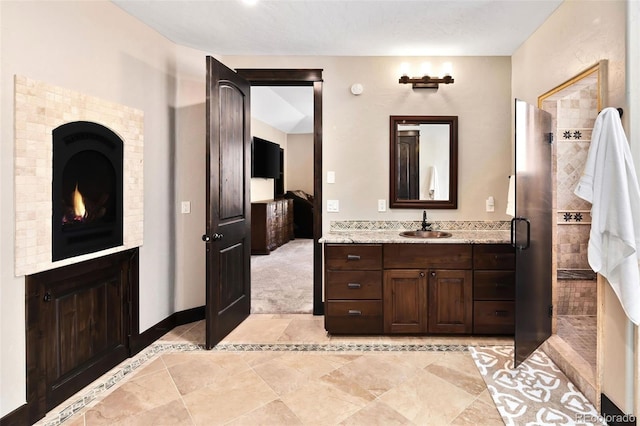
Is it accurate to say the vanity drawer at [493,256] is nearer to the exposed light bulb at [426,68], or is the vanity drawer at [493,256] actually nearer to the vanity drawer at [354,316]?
the vanity drawer at [354,316]

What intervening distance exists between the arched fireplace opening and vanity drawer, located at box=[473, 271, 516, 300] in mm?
2945

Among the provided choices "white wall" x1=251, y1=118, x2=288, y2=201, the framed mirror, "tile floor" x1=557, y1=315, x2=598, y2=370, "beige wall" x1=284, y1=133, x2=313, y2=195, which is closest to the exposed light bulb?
the framed mirror

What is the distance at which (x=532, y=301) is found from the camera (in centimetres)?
236

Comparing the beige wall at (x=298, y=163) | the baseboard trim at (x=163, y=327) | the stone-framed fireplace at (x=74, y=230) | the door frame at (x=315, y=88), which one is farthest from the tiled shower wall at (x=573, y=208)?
the beige wall at (x=298, y=163)

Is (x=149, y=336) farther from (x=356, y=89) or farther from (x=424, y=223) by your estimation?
(x=356, y=89)

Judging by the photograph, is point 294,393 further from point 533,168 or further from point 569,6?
point 569,6

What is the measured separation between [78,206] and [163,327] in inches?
54.4

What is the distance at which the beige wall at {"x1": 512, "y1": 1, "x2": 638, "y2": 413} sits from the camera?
181cm

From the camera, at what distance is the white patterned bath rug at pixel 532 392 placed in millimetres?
1883

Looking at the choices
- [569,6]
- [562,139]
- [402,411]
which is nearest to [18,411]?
[402,411]

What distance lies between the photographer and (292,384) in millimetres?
2225

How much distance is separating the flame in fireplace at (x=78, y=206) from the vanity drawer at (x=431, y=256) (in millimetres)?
2328

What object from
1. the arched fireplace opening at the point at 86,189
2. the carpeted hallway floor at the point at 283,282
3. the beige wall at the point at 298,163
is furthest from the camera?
the beige wall at the point at 298,163

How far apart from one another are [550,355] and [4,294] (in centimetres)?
365
